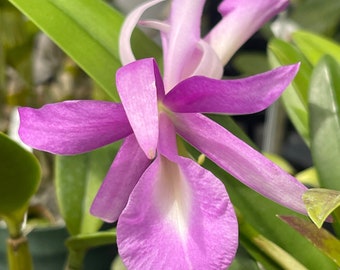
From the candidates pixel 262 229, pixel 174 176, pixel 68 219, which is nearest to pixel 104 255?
pixel 68 219

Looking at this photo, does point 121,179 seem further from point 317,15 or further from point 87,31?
Result: point 317,15

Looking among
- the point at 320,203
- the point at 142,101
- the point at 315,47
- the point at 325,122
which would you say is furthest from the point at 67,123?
the point at 315,47

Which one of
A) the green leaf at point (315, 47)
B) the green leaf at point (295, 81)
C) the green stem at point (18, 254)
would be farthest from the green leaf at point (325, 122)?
the green stem at point (18, 254)

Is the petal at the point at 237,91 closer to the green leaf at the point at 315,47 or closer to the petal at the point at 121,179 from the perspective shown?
the petal at the point at 121,179

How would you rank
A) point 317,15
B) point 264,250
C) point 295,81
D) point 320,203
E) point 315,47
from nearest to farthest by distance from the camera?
point 320,203
point 264,250
point 295,81
point 315,47
point 317,15

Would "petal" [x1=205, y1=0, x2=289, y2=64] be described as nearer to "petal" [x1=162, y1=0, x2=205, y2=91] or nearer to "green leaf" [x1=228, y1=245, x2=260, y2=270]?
"petal" [x1=162, y1=0, x2=205, y2=91]

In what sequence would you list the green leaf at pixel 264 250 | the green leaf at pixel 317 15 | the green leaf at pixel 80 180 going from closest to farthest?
the green leaf at pixel 264 250
the green leaf at pixel 80 180
the green leaf at pixel 317 15

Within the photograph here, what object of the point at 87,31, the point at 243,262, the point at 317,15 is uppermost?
the point at 87,31
